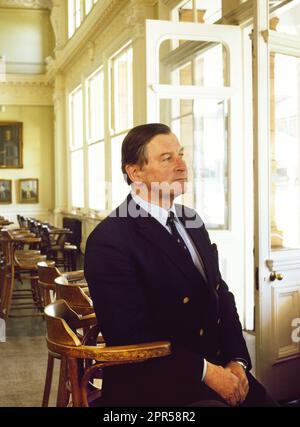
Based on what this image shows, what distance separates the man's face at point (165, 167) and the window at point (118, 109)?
7458mm

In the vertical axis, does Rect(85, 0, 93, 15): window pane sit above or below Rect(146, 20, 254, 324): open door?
above

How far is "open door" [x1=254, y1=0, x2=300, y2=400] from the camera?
3354 mm

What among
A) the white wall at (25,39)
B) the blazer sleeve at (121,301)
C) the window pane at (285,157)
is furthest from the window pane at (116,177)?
the blazer sleeve at (121,301)

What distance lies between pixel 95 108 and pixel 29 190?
16.0 ft

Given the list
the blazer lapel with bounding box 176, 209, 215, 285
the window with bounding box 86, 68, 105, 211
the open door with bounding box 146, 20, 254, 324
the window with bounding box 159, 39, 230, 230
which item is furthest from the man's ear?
the window with bounding box 86, 68, 105, 211

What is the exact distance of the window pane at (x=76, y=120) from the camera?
13422 millimetres

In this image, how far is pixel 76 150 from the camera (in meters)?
13.6

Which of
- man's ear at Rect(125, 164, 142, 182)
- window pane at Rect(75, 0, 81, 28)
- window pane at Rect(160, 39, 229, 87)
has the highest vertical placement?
window pane at Rect(75, 0, 81, 28)

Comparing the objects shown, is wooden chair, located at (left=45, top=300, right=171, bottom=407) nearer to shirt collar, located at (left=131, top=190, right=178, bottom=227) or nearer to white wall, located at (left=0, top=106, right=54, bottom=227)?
shirt collar, located at (left=131, top=190, right=178, bottom=227)

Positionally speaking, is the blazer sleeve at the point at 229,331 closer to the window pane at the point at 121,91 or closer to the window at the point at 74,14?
the window pane at the point at 121,91

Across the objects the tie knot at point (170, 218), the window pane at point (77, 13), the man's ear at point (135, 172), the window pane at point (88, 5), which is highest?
the window pane at point (77, 13)

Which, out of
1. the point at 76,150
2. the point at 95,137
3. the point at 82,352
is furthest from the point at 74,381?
the point at 76,150

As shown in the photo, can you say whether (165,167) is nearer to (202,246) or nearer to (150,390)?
(202,246)

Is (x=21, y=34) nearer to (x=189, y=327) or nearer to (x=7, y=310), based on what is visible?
(x=7, y=310)
